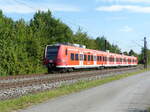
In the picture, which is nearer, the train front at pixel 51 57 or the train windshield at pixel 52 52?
the train front at pixel 51 57

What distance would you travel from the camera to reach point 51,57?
35781 mm

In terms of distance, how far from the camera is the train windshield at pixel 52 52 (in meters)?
35.4

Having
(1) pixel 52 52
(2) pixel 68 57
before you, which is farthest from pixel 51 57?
(2) pixel 68 57

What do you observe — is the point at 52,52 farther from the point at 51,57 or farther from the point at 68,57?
the point at 68,57

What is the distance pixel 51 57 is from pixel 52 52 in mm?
519

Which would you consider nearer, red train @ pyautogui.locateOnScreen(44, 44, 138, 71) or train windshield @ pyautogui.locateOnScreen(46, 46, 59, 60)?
red train @ pyautogui.locateOnScreen(44, 44, 138, 71)

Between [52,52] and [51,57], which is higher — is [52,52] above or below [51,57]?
above

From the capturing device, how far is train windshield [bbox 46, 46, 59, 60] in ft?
116

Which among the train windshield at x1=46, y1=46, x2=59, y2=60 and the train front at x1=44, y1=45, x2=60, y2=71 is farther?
the train windshield at x1=46, y1=46, x2=59, y2=60

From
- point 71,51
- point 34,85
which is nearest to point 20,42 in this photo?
point 71,51

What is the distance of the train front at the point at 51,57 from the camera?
35.3 meters

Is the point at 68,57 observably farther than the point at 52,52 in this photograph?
Yes

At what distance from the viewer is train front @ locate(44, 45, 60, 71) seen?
35281 mm

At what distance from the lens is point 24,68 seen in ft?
132
